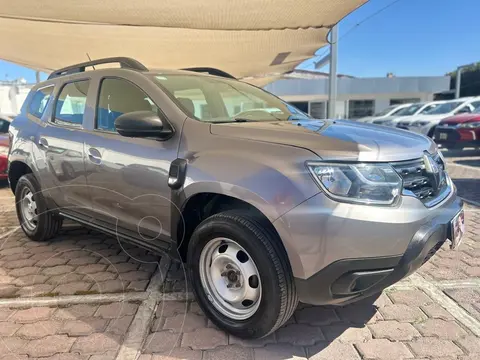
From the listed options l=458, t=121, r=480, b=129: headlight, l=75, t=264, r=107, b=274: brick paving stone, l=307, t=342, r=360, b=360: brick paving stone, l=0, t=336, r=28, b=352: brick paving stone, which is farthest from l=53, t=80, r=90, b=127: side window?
l=458, t=121, r=480, b=129: headlight

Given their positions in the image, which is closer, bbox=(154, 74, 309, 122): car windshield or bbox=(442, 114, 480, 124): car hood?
bbox=(154, 74, 309, 122): car windshield

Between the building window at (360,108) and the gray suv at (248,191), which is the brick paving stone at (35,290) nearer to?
the gray suv at (248,191)

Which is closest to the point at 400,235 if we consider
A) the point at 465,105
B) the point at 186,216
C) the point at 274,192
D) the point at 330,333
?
the point at 274,192

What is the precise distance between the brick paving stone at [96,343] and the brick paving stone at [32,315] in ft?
1.54

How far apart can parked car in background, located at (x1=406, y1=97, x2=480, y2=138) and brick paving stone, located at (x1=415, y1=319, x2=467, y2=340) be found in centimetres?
1098

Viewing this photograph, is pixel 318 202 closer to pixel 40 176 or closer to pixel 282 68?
pixel 40 176

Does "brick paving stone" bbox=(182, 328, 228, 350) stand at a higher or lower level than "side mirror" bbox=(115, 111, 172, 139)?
lower

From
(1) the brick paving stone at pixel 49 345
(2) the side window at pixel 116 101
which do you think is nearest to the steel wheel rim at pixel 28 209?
(2) the side window at pixel 116 101

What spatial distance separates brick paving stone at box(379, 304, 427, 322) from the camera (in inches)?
103

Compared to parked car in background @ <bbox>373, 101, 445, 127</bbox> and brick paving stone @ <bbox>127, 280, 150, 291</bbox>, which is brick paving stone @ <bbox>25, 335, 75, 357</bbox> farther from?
parked car in background @ <bbox>373, 101, 445, 127</bbox>

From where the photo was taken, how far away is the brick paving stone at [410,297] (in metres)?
2.83

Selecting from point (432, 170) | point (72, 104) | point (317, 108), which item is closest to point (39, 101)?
point (72, 104)

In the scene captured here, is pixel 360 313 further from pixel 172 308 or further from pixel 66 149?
pixel 66 149

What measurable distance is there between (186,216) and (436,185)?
1648mm
